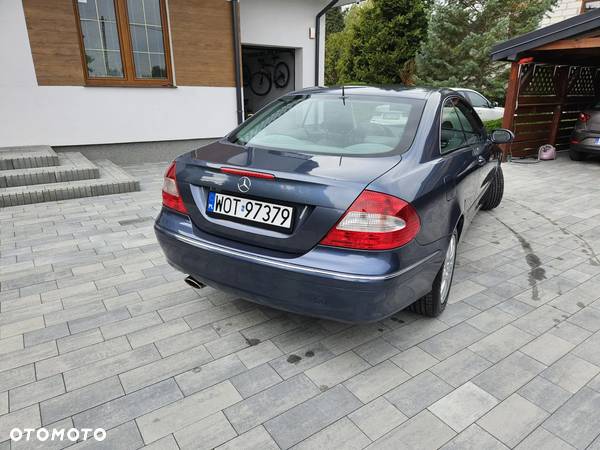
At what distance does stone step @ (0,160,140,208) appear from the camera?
17.7ft

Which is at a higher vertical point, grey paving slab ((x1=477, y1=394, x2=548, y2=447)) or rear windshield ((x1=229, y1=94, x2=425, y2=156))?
rear windshield ((x1=229, y1=94, x2=425, y2=156))

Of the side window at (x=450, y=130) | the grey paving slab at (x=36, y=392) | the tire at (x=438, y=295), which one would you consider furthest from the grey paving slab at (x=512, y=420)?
the grey paving slab at (x=36, y=392)

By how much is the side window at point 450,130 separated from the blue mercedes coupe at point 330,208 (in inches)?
0.9

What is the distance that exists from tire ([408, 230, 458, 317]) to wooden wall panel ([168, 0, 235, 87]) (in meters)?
6.98

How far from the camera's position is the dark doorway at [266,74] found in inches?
434

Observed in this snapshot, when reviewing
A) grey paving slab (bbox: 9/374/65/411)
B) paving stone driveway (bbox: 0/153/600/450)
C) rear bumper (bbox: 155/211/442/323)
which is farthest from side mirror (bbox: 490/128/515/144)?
grey paving slab (bbox: 9/374/65/411)

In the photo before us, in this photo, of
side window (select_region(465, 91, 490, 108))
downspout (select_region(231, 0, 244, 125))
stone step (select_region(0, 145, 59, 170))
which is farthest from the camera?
side window (select_region(465, 91, 490, 108))

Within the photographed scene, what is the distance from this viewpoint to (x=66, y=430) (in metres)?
1.90

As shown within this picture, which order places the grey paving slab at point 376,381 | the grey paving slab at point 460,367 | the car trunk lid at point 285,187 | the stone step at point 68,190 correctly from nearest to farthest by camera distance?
the car trunk lid at point 285,187
the grey paving slab at point 376,381
the grey paving slab at point 460,367
the stone step at point 68,190

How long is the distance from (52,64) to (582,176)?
9421 millimetres

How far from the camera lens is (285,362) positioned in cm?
239

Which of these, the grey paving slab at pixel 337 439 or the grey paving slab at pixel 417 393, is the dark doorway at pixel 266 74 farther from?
the grey paving slab at pixel 337 439

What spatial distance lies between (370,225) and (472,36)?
52.7 feet

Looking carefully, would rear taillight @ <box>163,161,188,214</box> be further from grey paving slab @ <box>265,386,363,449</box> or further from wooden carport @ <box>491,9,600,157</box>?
wooden carport @ <box>491,9,600,157</box>
